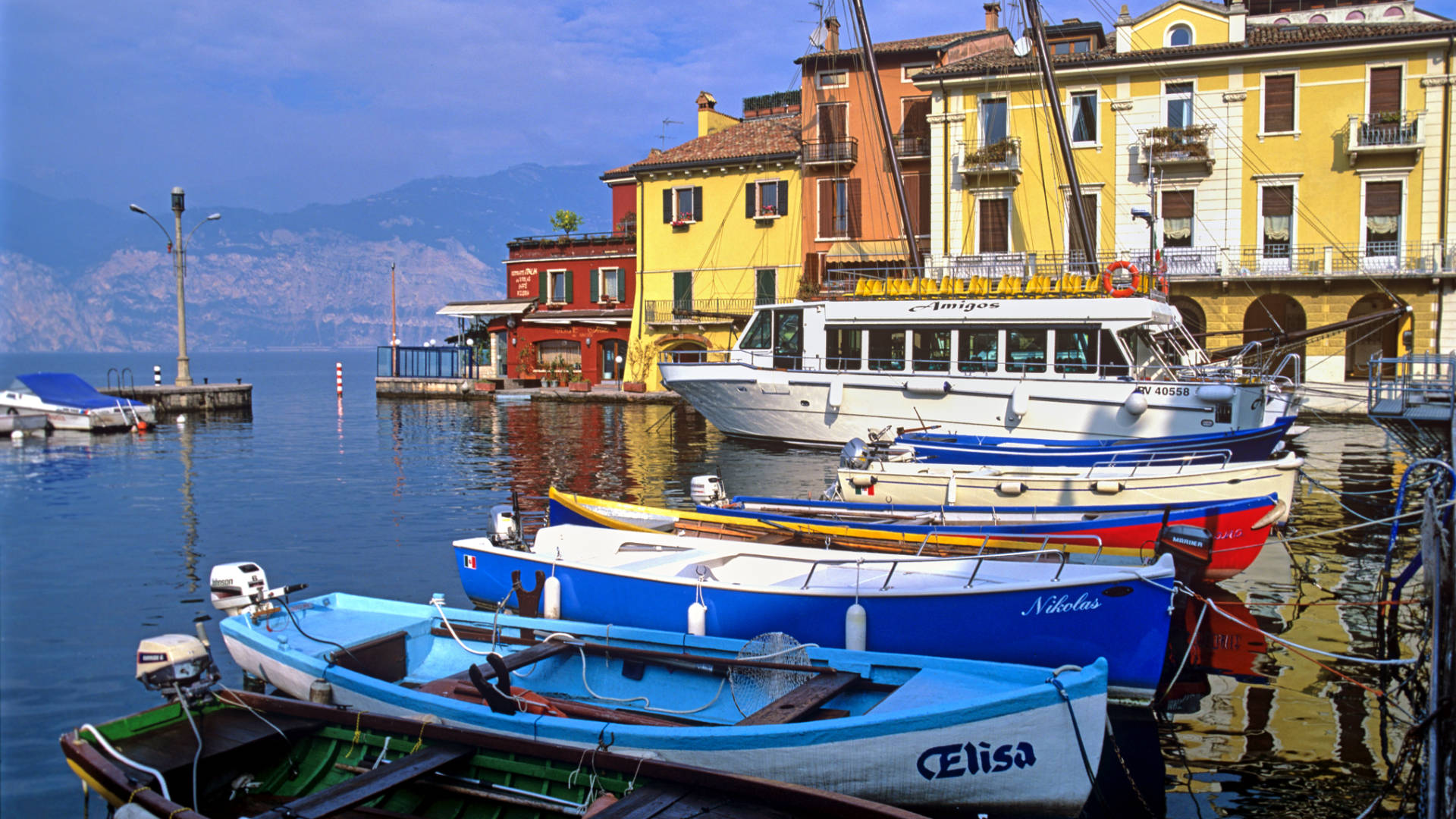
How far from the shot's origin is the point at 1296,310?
35.3m

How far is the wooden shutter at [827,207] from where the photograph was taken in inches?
1639

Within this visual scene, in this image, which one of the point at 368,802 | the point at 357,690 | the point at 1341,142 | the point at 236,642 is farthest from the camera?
the point at 1341,142

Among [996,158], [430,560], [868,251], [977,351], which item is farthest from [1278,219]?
[430,560]

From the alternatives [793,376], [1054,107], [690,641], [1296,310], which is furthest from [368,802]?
[1296,310]

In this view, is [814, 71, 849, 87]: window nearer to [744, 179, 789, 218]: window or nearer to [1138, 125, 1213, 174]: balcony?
[744, 179, 789, 218]: window

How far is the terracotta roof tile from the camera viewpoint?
4316 cm

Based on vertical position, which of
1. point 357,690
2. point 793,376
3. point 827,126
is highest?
point 827,126

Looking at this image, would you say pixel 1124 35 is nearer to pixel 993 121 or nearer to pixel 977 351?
pixel 993 121

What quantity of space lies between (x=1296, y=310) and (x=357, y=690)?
36144 millimetres

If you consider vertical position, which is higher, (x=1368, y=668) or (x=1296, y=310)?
(x=1296, y=310)

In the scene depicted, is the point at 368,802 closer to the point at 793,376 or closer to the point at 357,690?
the point at 357,690

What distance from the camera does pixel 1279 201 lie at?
114 feet

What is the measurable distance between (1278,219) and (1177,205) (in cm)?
325

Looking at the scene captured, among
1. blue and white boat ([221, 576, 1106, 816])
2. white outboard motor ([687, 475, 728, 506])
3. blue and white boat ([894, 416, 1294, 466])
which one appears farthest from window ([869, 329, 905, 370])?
blue and white boat ([221, 576, 1106, 816])
